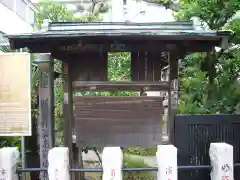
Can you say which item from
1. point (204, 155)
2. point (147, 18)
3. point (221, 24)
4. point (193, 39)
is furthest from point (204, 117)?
point (147, 18)

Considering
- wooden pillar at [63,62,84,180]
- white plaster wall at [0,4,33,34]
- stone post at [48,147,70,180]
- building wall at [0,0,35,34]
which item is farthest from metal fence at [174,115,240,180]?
white plaster wall at [0,4,33,34]

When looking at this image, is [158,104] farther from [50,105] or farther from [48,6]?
[48,6]

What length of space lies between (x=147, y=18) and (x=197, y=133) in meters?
17.7

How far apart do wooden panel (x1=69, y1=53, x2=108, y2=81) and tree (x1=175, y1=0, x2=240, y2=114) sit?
2.50 metres

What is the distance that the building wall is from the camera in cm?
1352

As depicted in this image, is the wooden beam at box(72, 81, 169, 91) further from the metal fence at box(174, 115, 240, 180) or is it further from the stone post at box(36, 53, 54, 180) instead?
the metal fence at box(174, 115, 240, 180)

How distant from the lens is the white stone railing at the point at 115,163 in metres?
5.33

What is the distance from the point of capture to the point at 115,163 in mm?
5320

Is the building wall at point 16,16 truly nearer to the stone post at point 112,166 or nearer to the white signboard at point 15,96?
the white signboard at point 15,96

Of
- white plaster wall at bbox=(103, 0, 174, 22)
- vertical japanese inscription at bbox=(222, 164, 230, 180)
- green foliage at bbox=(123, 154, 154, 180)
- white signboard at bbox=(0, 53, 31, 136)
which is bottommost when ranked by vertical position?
green foliage at bbox=(123, 154, 154, 180)

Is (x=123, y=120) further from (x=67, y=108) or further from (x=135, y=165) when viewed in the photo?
(x=135, y=165)

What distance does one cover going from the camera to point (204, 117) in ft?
20.7

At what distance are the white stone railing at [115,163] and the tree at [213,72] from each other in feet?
8.12

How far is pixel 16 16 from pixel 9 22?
4.48 feet
